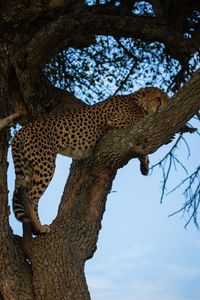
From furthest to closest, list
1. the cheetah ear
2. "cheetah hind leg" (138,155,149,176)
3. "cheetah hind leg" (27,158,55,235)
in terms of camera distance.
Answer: "cheetah hind leg" (138,155,149,176) → the cheetah ear → "cheetah hind leg" (27,158,55,235)

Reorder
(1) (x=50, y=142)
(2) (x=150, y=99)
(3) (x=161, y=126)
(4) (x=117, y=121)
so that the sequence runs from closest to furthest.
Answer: (3) (x=161, y=126) → (1) (x=50, y=142) → (4) (x=117, y=121) → (2) (x=150, y=99)

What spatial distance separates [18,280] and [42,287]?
0.23 meters

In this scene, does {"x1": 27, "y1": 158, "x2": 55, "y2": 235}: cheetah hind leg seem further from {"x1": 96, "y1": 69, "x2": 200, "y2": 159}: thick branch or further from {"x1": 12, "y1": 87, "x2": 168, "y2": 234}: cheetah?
{"x1": 96, "y1": 69, "x2": 200, "y2": 159}: thick branch

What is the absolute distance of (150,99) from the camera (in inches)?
281

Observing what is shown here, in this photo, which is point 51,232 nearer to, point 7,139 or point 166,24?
point 7,139

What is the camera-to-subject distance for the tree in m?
5.84

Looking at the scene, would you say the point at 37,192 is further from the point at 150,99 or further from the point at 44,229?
the point at 150,99

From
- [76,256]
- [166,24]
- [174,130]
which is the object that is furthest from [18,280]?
[166,24]

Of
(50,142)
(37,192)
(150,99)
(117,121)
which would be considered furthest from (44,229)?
(150,99)

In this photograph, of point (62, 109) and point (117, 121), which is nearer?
point (117, 121)

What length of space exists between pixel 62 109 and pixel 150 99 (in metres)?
0.99

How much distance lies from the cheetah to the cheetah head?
2 cm

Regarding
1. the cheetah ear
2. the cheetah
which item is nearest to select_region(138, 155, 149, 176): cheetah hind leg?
the cheetah

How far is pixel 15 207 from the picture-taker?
6.12 m
